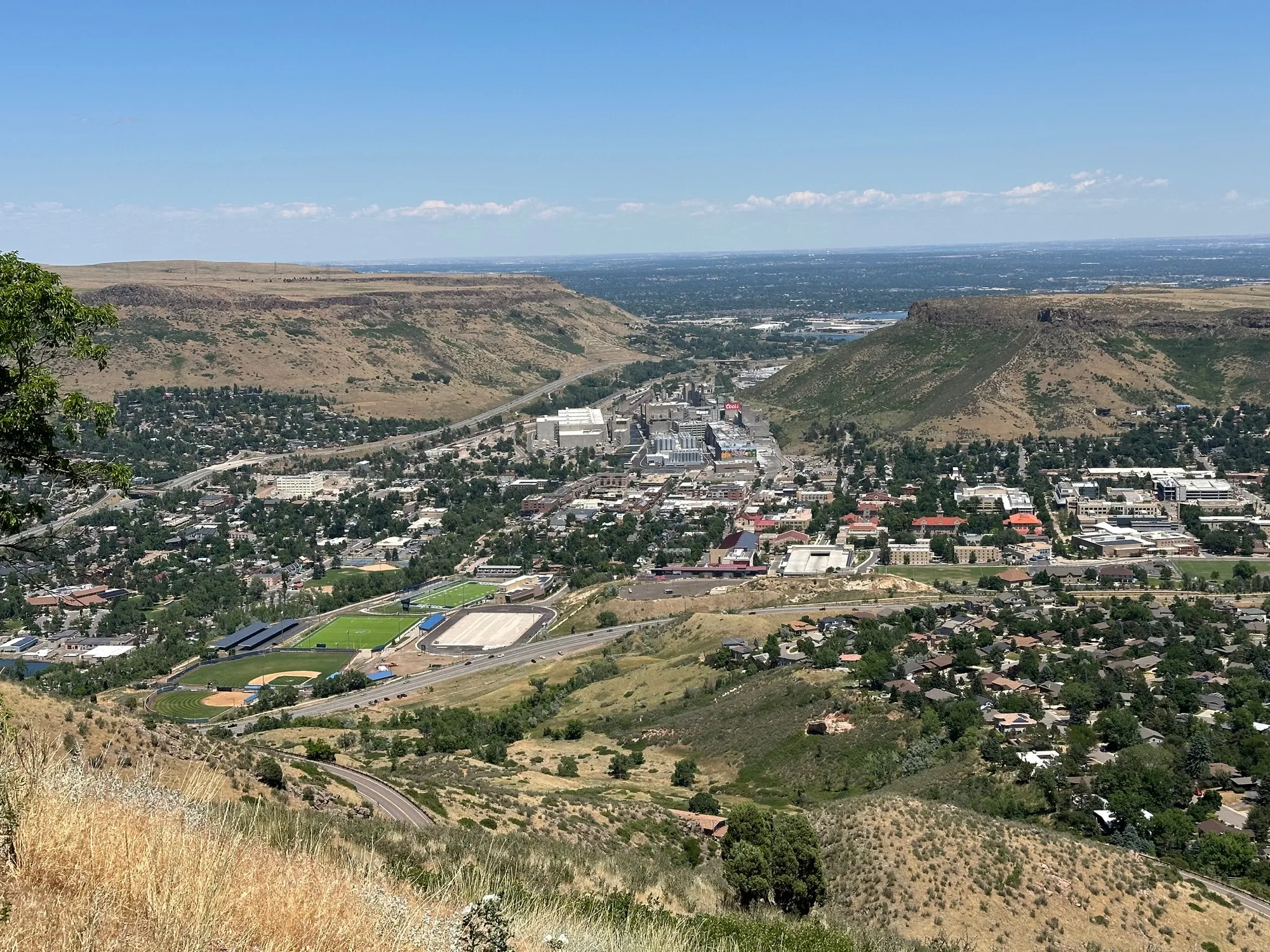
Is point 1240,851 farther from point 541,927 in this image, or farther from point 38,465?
point 38,465

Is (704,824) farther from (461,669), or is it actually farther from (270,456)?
→ (270,456)

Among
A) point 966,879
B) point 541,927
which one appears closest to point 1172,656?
point 966,879

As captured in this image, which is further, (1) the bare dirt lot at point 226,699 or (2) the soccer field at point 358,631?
(2) the soccer field at point 358,631

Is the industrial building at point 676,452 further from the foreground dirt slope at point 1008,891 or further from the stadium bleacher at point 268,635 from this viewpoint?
the foreground dirt slope at point 1008,891

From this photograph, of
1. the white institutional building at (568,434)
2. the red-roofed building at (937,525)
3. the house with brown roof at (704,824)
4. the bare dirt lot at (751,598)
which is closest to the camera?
the house with brown roof at (704,824)

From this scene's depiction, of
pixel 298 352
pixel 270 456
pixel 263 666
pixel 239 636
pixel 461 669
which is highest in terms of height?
pixel 298 352

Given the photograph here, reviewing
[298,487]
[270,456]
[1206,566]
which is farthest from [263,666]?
[270,456]

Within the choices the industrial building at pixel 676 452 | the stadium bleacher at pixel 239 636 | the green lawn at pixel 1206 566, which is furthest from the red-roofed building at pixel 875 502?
the stadium bleacher at pixel 239 636

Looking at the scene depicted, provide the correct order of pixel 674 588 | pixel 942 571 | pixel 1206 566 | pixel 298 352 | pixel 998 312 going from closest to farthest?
1. pixel 674 588
2. pixel 1206 566
3. pixel 942 571
4. pixel 998 312
5. pixel 298 352
